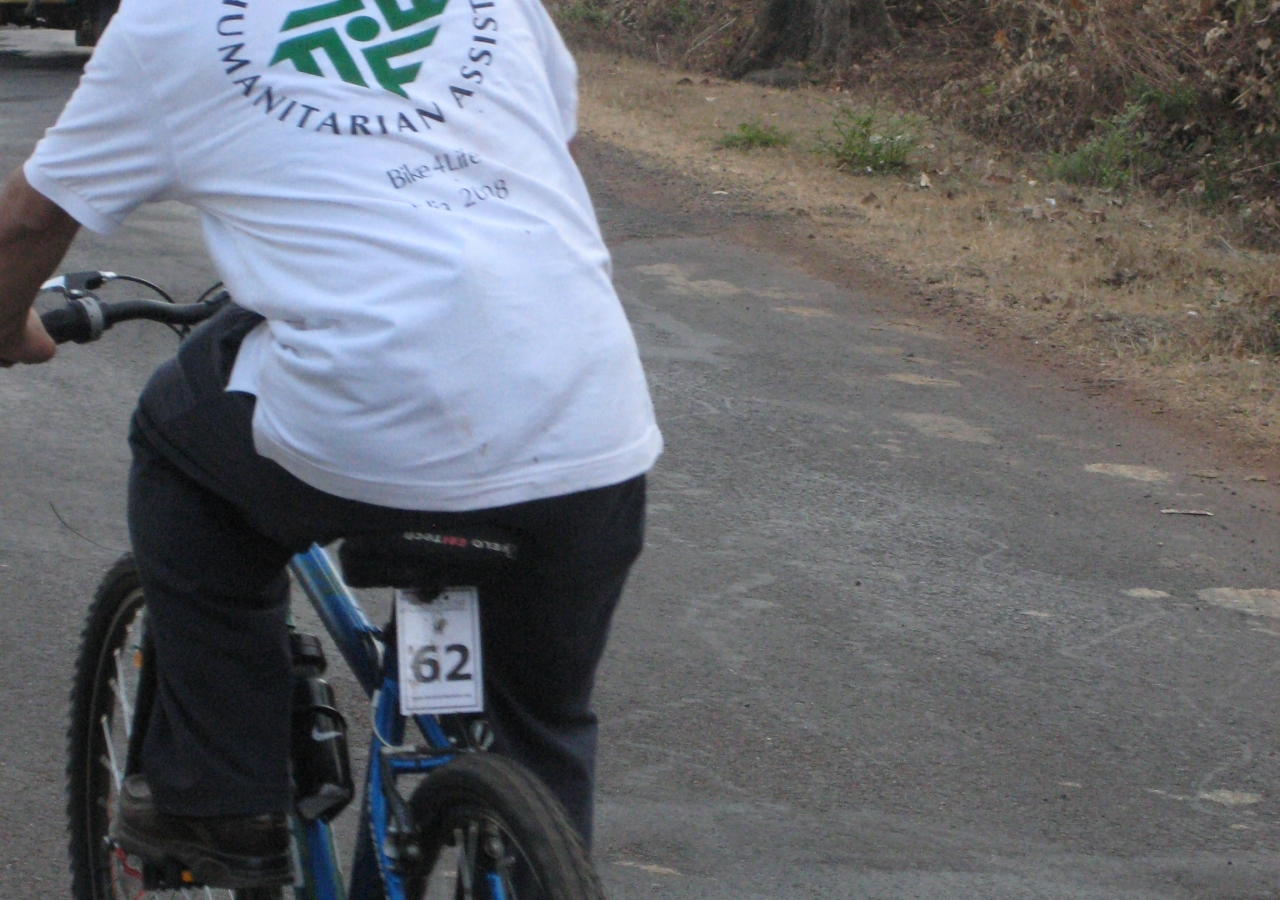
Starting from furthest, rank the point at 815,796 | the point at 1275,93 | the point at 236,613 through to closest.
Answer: the point at 1275,93
the point at 815,796
the point at 236,613

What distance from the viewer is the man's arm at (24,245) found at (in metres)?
2.00

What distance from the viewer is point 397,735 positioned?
217cm

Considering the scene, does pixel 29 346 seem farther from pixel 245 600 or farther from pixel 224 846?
pixel 224 846

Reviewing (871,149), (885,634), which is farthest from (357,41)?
(871,149)

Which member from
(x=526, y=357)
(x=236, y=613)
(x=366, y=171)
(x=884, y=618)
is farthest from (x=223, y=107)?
(x=884, y=618)

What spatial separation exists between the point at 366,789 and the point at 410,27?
39.6 inches

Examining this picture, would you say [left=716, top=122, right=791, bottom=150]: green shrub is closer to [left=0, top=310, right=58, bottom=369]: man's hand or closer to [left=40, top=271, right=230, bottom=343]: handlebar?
[left=40, top=271, right=230, bottom=343]: handlebar

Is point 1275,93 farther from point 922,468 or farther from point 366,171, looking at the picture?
point 366,171

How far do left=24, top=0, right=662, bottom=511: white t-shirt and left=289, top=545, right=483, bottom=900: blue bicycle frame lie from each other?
367 mm

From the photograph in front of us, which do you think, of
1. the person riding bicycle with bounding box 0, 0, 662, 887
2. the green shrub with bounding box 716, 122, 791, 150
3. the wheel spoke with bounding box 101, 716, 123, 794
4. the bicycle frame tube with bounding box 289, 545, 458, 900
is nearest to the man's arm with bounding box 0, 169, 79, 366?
the person riding bicycle with bounding box 0, 0, 662, 887

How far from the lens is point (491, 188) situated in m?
1.95

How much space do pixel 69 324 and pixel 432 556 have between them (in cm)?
78

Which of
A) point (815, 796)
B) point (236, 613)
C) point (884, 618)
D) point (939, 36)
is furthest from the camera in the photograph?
point (939, 36)

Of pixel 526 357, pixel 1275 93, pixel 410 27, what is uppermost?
pixel 410 27
